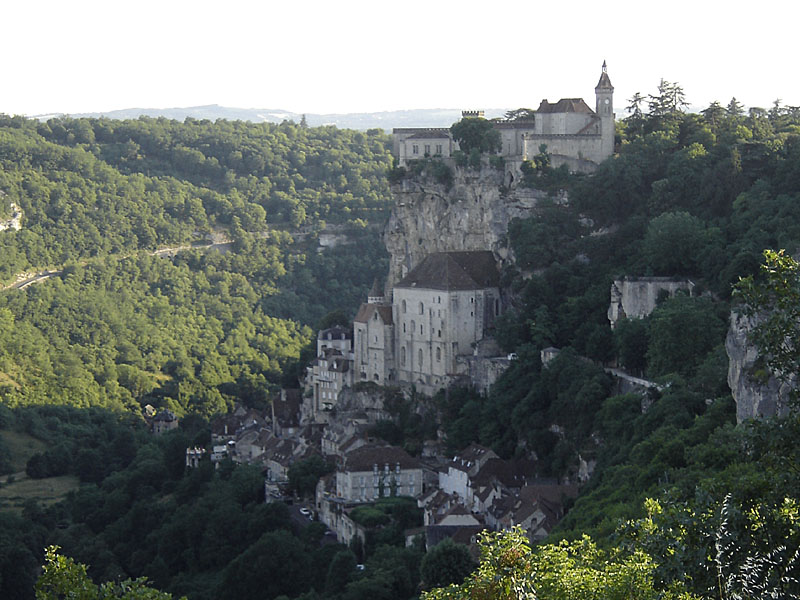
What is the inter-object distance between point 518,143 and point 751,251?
67.7ft

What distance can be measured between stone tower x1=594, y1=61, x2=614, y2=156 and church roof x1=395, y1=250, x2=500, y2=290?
27.5ft

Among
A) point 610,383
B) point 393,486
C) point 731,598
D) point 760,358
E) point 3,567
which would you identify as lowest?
point 3,567

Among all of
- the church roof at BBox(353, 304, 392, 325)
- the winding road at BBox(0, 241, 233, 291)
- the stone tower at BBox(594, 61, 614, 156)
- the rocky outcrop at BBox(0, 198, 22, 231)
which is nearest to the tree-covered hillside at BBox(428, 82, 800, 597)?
the stone tower at BBox(594, 61, 614, 156)

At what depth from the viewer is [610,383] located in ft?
193

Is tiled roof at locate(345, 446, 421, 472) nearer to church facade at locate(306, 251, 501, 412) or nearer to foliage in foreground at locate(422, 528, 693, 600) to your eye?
church facade at locate(306, 251, 501, 412)

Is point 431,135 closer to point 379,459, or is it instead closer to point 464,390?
point 464,390

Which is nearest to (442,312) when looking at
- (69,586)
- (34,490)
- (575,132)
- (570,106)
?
(575,132)

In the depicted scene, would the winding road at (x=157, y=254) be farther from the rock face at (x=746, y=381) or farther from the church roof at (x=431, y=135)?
the rock face at (x=746, y=381)

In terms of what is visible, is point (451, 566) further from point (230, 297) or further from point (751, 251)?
point (230, 297)

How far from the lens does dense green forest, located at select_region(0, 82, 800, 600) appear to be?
2570 centimetres

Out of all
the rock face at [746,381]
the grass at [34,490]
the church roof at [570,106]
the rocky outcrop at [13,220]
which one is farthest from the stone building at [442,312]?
the rocky outcrop at [13,220]

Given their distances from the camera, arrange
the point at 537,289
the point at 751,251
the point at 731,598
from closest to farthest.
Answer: the point at 731,598, the point at 751,251, the point at 537,289

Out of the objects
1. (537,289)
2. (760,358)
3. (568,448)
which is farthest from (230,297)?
(760,358)

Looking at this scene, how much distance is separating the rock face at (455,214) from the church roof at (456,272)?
1.24 meters
